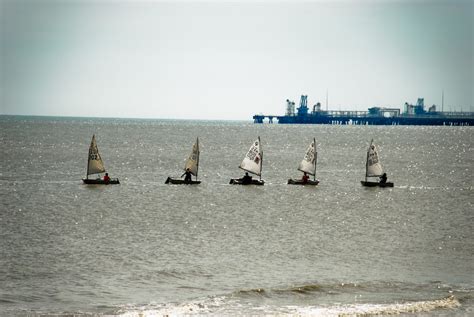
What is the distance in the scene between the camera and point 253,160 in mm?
85625

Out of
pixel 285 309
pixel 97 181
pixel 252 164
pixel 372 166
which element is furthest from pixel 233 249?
pixel 372 166

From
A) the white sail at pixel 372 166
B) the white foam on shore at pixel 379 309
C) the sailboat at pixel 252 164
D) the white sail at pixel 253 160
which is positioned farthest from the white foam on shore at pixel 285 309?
the white sail at pixel 372 166

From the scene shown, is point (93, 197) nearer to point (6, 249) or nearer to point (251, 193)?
point (251, 193)

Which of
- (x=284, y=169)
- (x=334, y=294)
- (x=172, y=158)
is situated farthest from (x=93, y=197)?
(x=172, y=158)

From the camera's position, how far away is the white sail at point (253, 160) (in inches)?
3339

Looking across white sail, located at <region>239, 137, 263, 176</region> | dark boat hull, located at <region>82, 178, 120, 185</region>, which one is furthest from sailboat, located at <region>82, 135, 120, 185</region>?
white sail, located at <region>239, 137, 263, 176</region>

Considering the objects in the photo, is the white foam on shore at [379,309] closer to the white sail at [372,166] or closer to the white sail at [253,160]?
the white sail at [253,160]

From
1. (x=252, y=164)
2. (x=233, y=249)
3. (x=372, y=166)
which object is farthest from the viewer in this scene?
(x=372, y=166)

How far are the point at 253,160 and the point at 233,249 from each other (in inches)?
1506

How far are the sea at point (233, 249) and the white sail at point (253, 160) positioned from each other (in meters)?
2.45

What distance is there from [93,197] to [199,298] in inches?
1566

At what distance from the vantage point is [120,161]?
128 meters

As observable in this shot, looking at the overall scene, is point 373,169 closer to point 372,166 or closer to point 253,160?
point 372,166

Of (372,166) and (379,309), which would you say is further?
(372,166)
